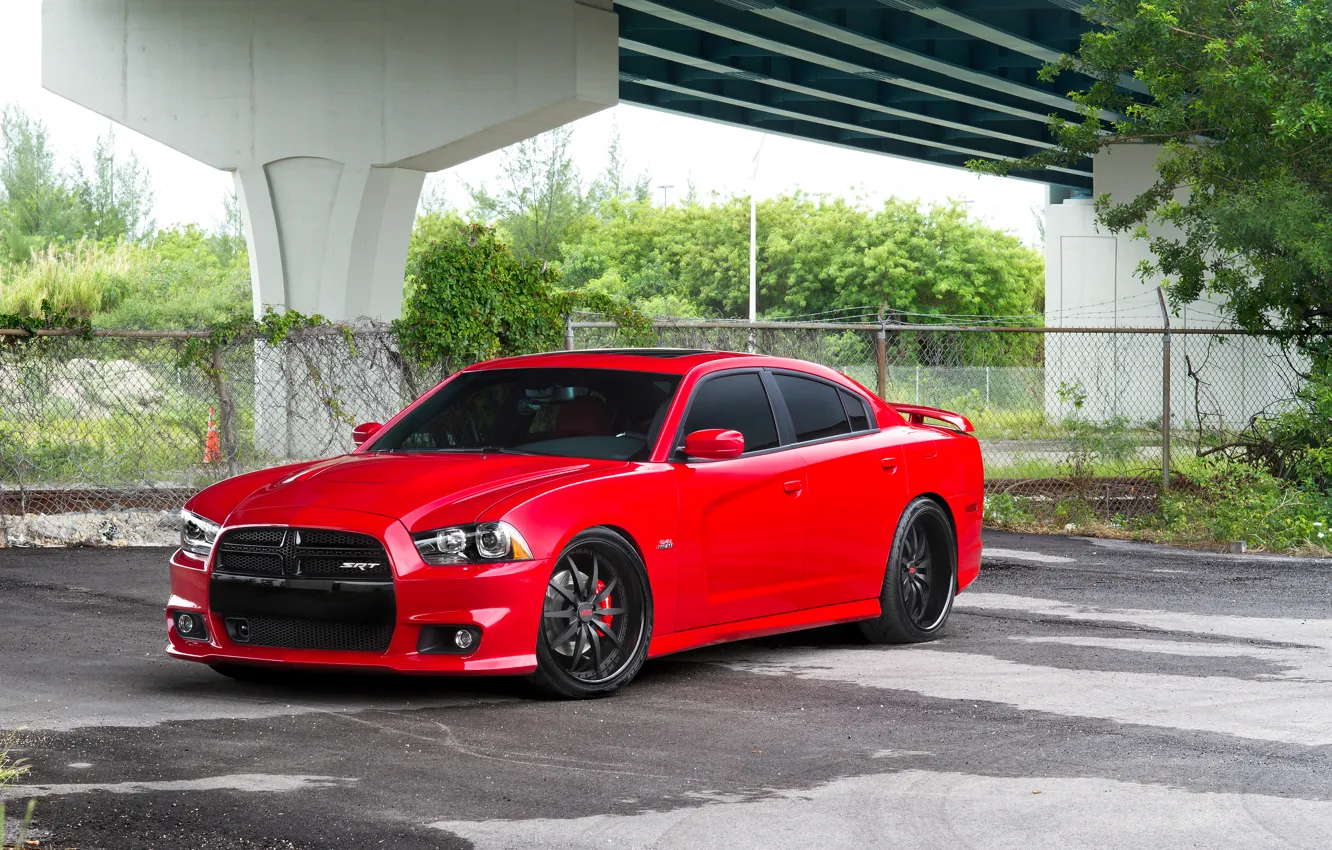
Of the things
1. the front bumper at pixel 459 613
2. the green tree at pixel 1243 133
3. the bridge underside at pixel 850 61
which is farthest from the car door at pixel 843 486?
the bridge underside at pixel 850 61

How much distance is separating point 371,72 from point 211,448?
33.2ft

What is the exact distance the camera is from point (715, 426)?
26.7 feet

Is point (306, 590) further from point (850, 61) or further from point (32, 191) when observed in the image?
point (32, 191)

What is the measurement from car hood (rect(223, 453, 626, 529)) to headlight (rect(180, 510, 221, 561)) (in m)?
0.17

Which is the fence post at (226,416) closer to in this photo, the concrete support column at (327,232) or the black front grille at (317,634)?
the black front grille at (317,634)

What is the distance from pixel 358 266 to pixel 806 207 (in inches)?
2294

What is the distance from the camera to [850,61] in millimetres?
28453

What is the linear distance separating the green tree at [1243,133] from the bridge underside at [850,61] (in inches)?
222

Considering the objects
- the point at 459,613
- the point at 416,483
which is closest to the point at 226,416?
the point at 416,483

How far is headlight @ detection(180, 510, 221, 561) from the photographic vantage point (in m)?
7.25

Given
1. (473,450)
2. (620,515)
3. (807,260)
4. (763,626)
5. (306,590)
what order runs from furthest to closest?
(807,260)
(763,626)
(473,450)
(620,515)
(306,590)

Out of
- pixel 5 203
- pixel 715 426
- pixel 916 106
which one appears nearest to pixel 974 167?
pixel 715 426

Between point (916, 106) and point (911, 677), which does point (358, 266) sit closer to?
point (916, 106)

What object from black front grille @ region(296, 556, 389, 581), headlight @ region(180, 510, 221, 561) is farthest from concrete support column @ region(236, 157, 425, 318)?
black front grille @ region(296, 556, 389, 581)
